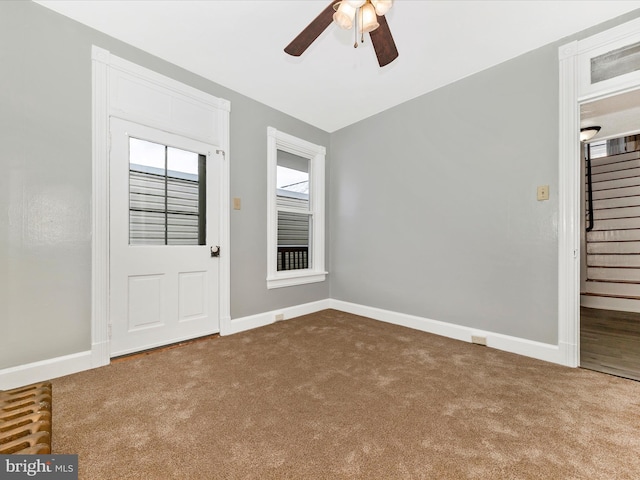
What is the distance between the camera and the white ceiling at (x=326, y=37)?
6.49 ft

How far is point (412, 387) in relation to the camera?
6.10 ft

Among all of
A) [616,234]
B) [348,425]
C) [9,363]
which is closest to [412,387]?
[348,425]

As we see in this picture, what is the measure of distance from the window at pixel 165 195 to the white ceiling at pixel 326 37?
0.90 metres

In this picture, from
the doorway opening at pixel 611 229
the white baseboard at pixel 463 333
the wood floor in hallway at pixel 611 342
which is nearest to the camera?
the wood floor in hallway at pixel 611 342

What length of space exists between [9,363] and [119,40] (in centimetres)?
261

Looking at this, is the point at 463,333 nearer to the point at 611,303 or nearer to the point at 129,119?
the point at 611,303

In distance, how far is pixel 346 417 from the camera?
5.05 feet

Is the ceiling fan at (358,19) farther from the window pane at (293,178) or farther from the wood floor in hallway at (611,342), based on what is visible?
the wood floor in hallway at (611,342)

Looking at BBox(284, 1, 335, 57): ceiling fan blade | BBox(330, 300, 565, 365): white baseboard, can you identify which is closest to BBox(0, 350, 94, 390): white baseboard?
BBox(284, 1, 335, 57): ceiling fan blade

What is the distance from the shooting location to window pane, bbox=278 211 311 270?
391 centimetres

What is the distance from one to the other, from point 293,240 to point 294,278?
2.19 feet

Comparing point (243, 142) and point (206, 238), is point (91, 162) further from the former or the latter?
point (243, 142)

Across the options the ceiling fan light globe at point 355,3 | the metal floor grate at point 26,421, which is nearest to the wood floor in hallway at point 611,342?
the ceiling fan light globe at point 355,3

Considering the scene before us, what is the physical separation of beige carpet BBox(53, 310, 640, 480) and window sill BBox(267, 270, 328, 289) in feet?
3.50
